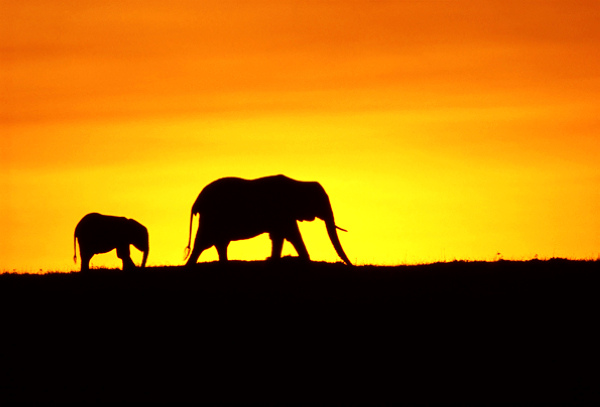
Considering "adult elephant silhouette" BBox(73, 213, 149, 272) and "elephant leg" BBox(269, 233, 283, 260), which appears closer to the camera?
"elephant leg" BBox(269, 233, 283, 260)

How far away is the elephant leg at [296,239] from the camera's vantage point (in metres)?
26.1

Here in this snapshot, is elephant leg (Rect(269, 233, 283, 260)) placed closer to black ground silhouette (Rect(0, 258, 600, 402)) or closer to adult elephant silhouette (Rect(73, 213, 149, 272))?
black ground silhouette (Rect(0, 258, 600, 402))

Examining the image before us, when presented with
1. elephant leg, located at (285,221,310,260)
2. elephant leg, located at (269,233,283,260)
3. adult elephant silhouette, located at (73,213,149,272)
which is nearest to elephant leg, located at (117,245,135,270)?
adult elephant silhouette, located at (73,213,149,272)

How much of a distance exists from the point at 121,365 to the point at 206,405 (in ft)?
7.82

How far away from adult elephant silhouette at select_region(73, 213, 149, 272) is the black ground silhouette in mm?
7225

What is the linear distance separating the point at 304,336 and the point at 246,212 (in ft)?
28.4

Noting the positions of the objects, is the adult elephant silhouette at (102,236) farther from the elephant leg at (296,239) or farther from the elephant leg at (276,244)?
the elephant leg at (296,239)

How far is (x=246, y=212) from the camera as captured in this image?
1043 inches

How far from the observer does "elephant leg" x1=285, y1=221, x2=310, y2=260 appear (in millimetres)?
26109

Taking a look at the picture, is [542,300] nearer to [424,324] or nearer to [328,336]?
[424,324]

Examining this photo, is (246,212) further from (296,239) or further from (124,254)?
(124,254)

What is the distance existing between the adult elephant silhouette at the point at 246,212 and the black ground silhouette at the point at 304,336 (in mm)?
3465

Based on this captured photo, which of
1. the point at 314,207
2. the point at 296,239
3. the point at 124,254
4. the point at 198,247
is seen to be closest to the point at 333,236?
the point at 314,207

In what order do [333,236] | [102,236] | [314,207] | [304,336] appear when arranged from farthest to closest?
1. [102,236]
2. [333,236]
3. [314,207]
4. [304,336]
